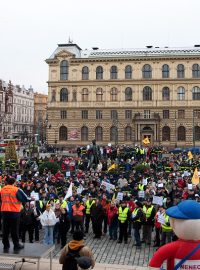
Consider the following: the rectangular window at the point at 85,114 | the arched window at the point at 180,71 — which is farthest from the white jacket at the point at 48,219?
the arched window at the point at 180,71

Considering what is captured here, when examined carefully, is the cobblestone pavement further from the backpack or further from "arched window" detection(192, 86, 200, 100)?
"arched window" detection(192, 86, 200, 100)

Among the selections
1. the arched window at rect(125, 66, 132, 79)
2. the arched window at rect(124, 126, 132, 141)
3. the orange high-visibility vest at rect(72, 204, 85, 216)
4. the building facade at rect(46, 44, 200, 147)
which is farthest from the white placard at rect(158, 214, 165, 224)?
the arched window at rect(125, 66, 132, 79)

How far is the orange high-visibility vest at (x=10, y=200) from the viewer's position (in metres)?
8.99

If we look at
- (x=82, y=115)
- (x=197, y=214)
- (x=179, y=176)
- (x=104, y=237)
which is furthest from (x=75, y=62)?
(x=197, y=214)

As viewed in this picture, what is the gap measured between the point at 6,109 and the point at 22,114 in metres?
13.0

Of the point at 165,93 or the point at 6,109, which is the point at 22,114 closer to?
the point at 6,109

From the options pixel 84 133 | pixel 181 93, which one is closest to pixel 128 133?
pixel 84 133

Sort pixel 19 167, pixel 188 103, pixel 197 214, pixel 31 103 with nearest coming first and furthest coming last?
1. pixel 197 214
2. pixel 19 167
3. pixel 188 103
4. pixel 31 103

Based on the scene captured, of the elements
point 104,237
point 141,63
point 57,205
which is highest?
point 141,63

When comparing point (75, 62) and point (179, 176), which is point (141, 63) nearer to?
point (75, 62)

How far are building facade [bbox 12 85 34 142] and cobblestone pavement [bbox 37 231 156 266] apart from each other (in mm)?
98028

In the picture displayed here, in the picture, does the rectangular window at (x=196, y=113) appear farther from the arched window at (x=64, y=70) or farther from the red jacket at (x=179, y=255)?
the red jacket at (x=179, y=255)

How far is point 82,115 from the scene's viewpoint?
67.1 metres

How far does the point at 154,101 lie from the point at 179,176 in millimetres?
40545
